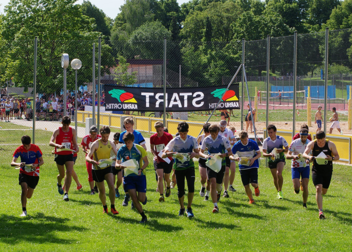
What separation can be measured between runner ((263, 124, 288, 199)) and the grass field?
0.55 m

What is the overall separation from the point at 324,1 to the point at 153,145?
82774 mm

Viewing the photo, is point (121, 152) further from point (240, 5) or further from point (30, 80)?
point (240, 5)

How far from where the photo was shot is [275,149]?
9898 millimetres

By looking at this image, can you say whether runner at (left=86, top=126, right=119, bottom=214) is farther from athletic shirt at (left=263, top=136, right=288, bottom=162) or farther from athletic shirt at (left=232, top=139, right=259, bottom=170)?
athletic shirt at (left=263, top=136, right=288, bottom=162)

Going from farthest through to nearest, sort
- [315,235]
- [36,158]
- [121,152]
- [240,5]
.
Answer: [240,5] < [36,158] < [121,152] < [315,235]

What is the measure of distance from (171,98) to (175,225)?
26.2 feet

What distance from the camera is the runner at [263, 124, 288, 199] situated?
997cm

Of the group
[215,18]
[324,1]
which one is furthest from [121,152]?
[324,1]

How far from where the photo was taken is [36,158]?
338 inches

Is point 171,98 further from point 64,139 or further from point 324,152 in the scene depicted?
point 324,152

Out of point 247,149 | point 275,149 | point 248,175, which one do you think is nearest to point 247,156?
point 247,149

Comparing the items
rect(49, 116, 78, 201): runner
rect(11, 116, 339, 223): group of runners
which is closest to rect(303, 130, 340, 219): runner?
rect(11, 116, 339, 223): group of runners

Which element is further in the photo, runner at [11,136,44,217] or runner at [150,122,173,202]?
runner at [150,122,173,202]

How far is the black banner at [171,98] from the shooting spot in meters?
15.1
